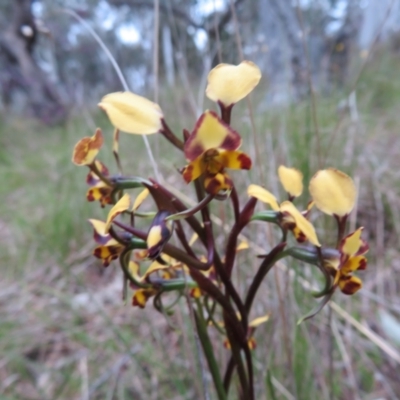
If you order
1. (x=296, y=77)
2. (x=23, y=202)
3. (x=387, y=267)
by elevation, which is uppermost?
(x=296, y=77)

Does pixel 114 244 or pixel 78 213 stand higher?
pixel 78 213

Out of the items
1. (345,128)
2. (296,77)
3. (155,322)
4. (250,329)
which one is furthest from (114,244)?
(296,77)

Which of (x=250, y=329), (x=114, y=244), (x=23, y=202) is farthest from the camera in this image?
(x=23, y=202)

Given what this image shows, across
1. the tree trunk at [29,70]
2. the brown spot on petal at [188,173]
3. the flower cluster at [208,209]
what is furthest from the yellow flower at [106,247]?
the tree trunk at [29,70]

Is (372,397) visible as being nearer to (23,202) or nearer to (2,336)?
(2,336)

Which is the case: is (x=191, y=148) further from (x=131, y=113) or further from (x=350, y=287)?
(x=350, y=287)

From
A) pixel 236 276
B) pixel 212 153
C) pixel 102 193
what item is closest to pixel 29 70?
pixel 236 276
